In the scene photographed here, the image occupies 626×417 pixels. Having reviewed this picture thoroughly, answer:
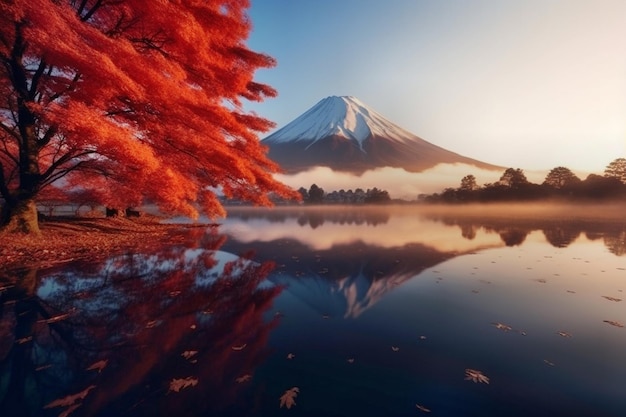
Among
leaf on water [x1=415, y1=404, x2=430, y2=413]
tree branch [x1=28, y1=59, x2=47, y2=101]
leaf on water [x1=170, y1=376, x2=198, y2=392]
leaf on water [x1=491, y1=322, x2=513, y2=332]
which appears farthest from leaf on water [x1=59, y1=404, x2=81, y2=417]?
tree branch [x1=28, y1=59, x2=47, y2=101]

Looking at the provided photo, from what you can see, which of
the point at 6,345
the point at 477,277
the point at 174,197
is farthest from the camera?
the point at 174,197

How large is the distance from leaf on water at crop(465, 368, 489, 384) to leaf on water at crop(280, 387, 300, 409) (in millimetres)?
1866

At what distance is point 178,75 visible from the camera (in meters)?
8.99

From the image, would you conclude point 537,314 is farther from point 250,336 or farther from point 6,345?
point 6,345

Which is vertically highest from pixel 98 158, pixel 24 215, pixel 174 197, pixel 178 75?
pixel 178 75

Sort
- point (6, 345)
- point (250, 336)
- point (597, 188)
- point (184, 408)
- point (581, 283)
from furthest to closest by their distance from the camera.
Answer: point (597, 188) < point (581, 283) < point (250, 336) < point (6, 345) < point (184, 408)

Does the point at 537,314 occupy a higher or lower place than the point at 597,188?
lower

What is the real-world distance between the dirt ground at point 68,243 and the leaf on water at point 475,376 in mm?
9504

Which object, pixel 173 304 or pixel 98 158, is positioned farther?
pixel 98 158

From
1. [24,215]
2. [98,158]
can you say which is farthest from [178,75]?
[24,215]

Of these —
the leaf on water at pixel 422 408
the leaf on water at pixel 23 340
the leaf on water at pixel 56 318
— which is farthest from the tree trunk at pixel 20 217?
the leaf on water at pixel 422 408

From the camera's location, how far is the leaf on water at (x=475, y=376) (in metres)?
3.16

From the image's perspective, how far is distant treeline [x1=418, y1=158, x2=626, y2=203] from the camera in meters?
41.9

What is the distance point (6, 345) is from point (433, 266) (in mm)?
8746
